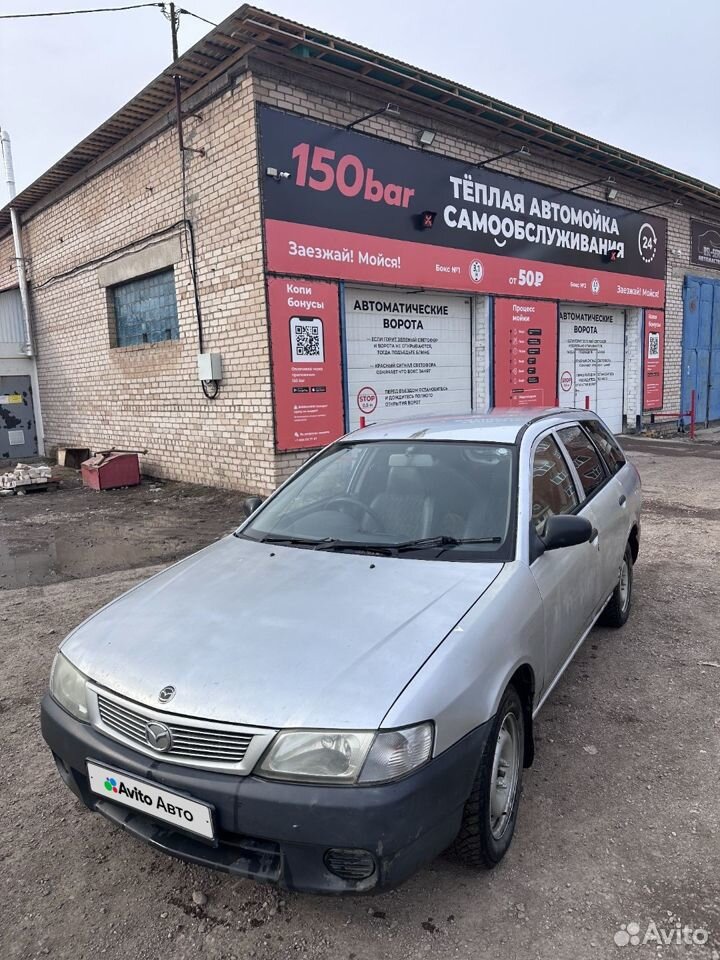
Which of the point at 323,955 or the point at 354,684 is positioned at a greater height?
the point at 354,684

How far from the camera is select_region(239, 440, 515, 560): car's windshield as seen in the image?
9.43 ft

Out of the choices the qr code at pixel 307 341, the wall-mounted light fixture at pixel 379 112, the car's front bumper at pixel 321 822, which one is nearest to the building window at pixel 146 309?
the qr code at pixel 307 341

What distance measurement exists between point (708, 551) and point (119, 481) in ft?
27.7

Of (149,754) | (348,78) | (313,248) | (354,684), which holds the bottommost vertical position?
(149,754)

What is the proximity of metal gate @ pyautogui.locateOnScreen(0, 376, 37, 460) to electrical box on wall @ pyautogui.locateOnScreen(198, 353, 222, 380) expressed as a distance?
8.07 meters

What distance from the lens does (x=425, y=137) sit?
32.4 ft

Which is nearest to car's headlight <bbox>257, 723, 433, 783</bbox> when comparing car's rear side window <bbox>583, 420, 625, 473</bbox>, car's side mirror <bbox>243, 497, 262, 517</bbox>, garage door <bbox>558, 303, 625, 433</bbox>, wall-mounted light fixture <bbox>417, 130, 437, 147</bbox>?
car's side mirror <bbox>243, 497, 262, 517</bbox>

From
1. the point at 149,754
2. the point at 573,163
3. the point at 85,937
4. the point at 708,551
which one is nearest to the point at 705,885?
the point at 149,754

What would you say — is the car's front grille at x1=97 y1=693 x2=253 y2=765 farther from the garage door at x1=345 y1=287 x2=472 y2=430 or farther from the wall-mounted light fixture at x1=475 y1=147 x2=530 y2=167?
the wall-mounted light fixture at x1=475 y1=147 x2=530 y2=167

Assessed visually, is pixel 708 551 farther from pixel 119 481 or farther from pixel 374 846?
pixel 119 481

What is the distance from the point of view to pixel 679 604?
16.0ft

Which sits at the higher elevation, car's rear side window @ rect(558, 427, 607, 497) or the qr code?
the qr code

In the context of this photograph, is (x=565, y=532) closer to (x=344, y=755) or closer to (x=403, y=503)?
(x=403, y=503)

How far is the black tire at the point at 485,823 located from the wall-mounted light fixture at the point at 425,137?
9.62 metres
